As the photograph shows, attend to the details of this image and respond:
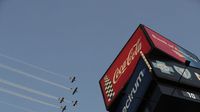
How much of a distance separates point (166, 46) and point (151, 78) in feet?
23.9

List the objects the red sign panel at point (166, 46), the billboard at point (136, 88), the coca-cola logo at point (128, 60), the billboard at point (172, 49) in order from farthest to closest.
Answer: the coca-cola logo at point (128, 60) → the billboard at point (172, 49) → the red sign panel at point (166, 46) → the billboard at point (136, 88)

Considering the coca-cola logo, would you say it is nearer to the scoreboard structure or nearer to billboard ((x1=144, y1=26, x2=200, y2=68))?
the scoreboard structure

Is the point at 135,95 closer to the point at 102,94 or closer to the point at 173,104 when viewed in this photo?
the point at 173,104

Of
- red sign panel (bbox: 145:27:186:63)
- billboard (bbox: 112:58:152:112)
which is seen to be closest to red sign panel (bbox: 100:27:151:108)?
red sign panel (bbox: 145:27:186:63)

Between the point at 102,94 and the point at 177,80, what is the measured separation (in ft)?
36.3

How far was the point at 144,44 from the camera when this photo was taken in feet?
128

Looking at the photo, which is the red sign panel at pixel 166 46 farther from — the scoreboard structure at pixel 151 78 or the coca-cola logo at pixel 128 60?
the coca-cola logo at pixel 128 60

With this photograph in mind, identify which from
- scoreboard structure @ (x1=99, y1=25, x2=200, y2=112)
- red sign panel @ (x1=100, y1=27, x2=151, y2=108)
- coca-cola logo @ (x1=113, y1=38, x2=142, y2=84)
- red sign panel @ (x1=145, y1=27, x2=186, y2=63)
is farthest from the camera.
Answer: coca-cola logo @ (x1=113, y1=38, x2=142, y2=84)

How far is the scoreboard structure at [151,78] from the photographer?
109 ft

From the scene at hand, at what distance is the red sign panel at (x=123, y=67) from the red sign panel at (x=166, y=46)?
0.81 m

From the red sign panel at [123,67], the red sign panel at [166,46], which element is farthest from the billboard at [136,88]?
the red sign panel at [166,46]

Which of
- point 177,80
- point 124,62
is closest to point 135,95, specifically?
point 177,80

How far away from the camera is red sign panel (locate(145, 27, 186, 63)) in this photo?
38819 mm

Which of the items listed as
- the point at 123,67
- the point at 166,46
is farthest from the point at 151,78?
the point at 123,67
